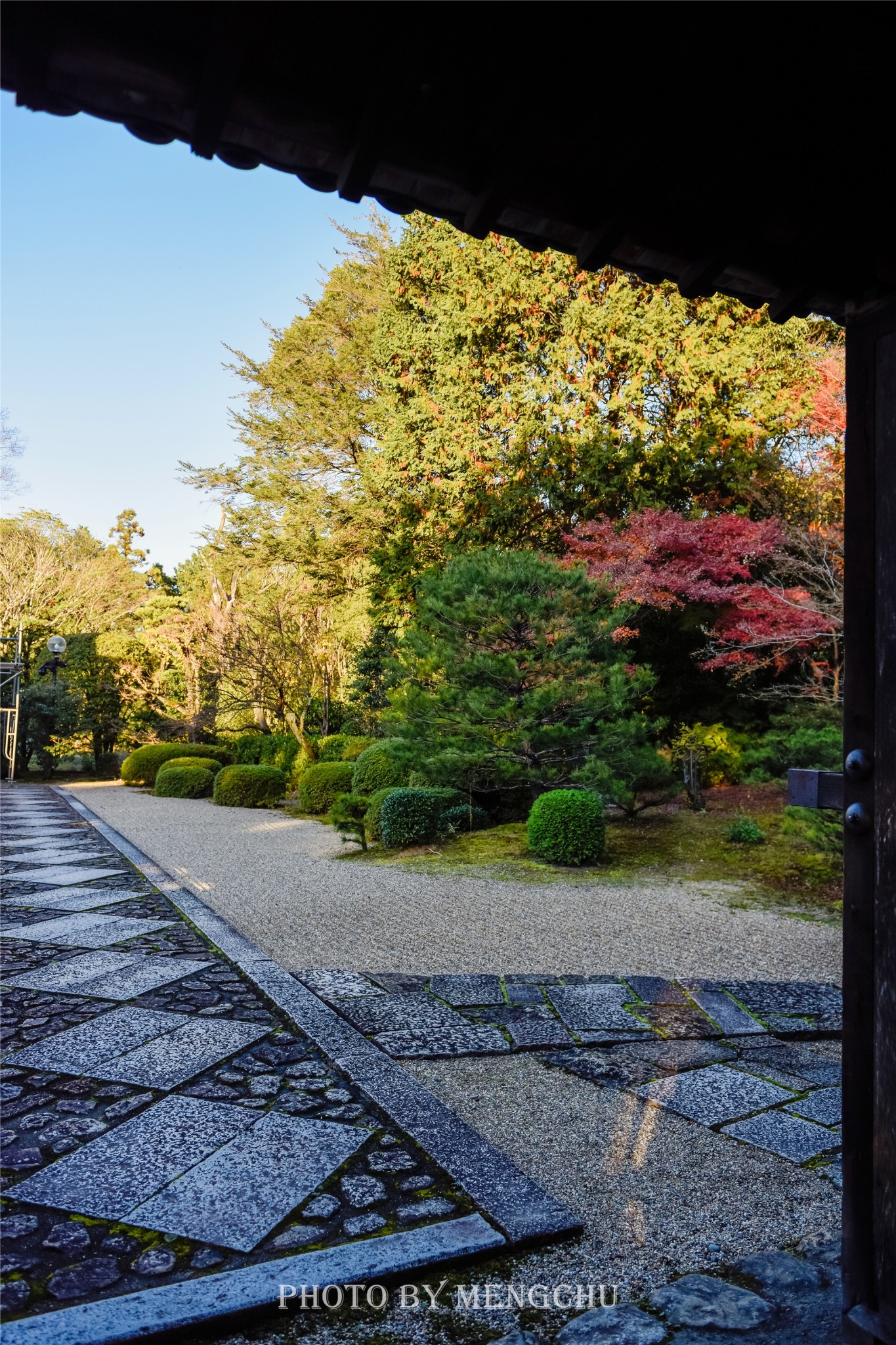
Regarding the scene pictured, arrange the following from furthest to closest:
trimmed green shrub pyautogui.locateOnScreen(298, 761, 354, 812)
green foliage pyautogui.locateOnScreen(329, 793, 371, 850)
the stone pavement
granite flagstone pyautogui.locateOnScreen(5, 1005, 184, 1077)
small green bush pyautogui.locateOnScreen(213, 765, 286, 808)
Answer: small green bush pyautogui.locateOnScreen(213, 765, 286, 808) → trimmed green shrub pyautogui.locateOnScreen(298, 761, 354, 812) → green foliage pyautogui.locateOnScreen(329, 793, 371, 850) → granite flagstone pyautogui.locateOnScreen(5, 1005, 184, 1077) → the stone pavement

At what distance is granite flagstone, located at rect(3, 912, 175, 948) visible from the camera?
4.11 metres

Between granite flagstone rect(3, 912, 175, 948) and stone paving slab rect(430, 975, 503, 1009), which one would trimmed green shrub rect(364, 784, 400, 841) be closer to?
granite flagstone rect(3, 912, 175, 948)

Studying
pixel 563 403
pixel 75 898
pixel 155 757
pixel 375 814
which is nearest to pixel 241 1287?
pixel 75 898

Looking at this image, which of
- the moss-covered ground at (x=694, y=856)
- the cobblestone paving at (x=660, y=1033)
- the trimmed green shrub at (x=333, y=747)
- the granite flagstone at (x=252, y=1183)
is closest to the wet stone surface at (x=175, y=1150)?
the granite flagstone at (x=252, y=1183)

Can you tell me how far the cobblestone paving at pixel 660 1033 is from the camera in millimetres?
2502

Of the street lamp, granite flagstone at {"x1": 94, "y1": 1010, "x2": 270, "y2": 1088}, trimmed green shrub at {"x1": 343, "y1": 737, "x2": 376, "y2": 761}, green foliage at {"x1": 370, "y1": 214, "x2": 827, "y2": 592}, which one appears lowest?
granite flagstone at {"x1": 94, "y1": 1010, "x2": 270, "y2": 1088}

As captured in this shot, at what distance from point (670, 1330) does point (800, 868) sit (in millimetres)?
5630

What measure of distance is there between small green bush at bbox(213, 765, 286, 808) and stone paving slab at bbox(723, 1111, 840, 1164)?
34.3ft

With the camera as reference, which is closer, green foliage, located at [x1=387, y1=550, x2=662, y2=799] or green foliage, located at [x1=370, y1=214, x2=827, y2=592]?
green foliage, located at [x1=387, y1=550, x2=662, y2=799]

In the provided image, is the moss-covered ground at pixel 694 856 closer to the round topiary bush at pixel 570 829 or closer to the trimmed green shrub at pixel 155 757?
the round topiary bush at pixel 570 829

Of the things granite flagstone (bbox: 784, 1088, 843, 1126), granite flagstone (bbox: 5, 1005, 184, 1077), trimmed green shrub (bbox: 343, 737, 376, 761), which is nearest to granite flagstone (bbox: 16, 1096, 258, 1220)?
granite flagstone (bbox: 5, 1005, 184, 1077)

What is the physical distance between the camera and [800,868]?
261 inches

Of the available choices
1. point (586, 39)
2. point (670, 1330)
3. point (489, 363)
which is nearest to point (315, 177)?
point (586, 39)

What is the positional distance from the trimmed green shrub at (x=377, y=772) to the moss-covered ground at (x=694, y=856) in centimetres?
143
